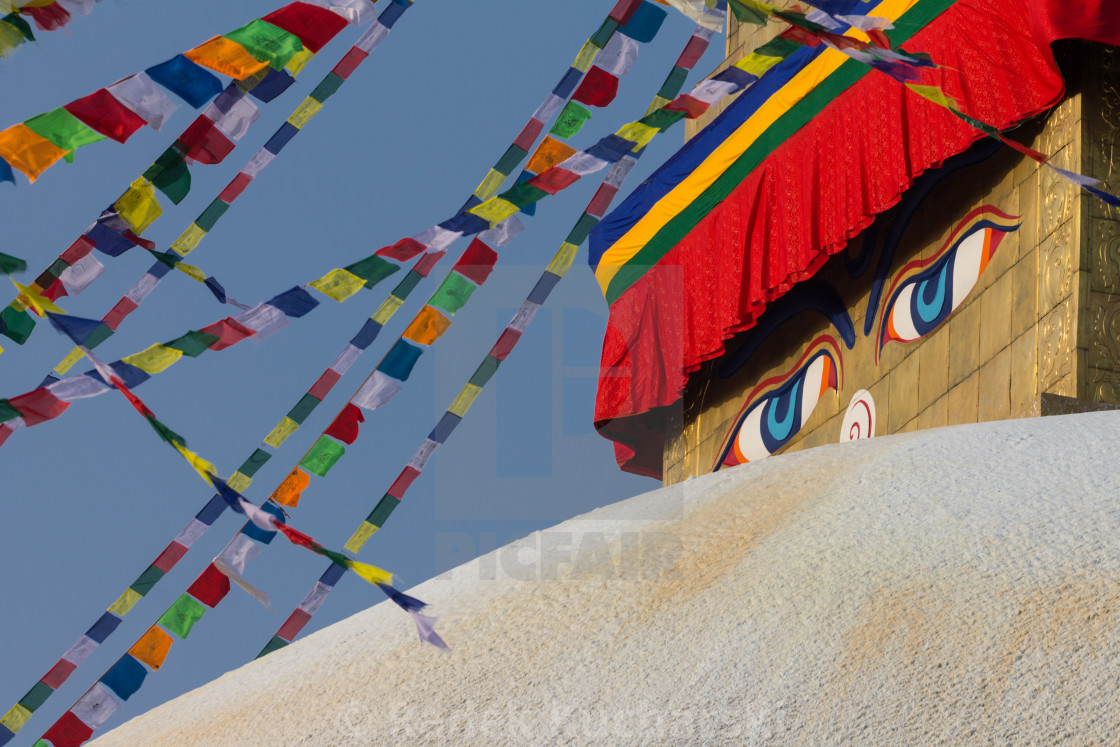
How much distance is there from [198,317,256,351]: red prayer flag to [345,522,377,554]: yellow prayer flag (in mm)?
1739

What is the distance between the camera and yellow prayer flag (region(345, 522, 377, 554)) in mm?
6018

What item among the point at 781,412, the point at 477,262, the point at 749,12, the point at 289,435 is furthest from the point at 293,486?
the point at 781,412

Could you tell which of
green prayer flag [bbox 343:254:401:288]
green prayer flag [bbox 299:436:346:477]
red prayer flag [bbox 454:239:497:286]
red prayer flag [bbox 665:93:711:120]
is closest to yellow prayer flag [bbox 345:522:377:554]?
green prayer flag [bbox 299:436:346:477]

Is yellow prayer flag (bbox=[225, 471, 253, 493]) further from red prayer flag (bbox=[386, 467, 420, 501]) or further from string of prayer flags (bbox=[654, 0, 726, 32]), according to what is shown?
string of prayer flags (bbox=[654, 0, 726, 32])

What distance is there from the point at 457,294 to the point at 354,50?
→ 1511 millimetres

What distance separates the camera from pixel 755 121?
9.44 meters

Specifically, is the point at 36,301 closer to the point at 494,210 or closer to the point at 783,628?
the point at 494,210

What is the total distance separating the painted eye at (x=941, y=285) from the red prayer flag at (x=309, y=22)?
4.64 meters

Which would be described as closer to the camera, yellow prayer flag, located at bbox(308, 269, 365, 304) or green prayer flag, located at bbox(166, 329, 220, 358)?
green prayer flag, located at bbox(166, 329, 220, 358)

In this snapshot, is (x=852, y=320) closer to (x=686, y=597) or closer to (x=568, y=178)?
(x=568, y=178)

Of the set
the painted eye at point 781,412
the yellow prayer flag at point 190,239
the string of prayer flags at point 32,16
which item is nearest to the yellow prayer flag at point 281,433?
the yellow prayer flag at point 190,239

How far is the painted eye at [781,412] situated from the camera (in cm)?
962

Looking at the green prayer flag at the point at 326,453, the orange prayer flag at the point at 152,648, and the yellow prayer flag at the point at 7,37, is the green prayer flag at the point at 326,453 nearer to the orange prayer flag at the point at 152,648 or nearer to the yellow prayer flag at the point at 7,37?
the orange prayer flag at the point at 152,648

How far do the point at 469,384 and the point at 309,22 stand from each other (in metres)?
2.12
